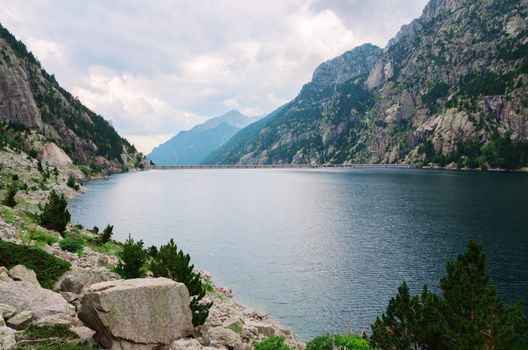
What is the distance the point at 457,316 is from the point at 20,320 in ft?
69.4

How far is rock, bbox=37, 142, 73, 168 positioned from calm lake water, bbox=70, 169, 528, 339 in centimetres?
3707

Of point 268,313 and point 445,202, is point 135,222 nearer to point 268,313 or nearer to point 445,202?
point 268,313

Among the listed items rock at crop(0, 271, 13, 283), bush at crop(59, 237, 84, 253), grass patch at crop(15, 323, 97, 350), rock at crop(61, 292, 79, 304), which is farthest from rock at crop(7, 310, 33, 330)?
bush at crop(59, 237, 84, 253)

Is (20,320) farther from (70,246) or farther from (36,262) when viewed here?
(70,246)

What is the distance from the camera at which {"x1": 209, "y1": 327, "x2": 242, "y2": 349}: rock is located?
23.5 metres

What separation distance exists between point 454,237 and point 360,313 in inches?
1484

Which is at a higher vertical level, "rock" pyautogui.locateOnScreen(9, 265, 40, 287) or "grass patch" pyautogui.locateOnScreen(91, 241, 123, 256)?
"rock" pyautogui.locateOnScreen(9, 265, 40, 287)

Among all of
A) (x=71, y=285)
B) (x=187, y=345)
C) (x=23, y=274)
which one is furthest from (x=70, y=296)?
(x=187, y=345)

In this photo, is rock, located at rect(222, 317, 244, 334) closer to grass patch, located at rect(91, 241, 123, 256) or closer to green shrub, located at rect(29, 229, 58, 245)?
green shrub, located at rect(29, 229, 58, 245)

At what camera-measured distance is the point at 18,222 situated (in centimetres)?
4038

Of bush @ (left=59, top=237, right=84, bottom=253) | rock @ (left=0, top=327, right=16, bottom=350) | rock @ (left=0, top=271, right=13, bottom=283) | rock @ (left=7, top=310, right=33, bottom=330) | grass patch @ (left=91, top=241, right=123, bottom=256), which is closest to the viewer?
rock @ (left=0, top=327, right=16, bottom=350)

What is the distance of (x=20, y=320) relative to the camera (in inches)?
663

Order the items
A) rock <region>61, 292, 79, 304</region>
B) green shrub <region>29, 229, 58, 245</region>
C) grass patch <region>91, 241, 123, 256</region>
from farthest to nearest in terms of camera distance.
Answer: grass patch <region>91, 241, 123, 256</region> < green shrub <region>29, 229, 58, 245</region> < rock <region>61, 292, 79, 304</region>

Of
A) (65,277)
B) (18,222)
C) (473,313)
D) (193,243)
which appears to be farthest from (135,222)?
(473,313)
